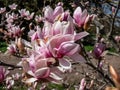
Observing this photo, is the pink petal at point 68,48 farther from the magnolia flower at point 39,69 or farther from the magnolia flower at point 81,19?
the magnolia flower at point 81,19

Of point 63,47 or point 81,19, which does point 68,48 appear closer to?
point 63,47

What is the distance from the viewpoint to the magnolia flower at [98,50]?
5.07ft

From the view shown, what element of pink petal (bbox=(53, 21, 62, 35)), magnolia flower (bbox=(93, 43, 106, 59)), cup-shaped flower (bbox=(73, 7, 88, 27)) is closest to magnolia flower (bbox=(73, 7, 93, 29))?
cup-shaped flower (bbox=(73, 7, 88, 27))

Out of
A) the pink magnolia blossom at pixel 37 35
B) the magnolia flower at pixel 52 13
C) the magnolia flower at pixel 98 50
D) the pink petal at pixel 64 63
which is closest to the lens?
the pink petal at pixel 64 63

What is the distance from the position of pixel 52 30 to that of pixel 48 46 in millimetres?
63

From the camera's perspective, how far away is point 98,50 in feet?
5.11

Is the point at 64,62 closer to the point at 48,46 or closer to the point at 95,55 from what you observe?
the point at 48,46

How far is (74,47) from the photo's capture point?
3.62 ft

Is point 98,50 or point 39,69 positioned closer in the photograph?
point 39,69

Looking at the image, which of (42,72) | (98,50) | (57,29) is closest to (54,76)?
(42,72)

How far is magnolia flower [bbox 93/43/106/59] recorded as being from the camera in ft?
5.07

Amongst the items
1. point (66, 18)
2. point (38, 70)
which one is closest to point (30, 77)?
point (38, 70)

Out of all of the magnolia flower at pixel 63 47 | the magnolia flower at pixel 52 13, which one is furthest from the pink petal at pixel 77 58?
the magnolia flower at pixel 52 13

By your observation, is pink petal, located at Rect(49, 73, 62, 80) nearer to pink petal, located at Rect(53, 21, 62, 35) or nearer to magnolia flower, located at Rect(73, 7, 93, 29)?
pink petal, located at Rect(53, 21, 62, 35)
